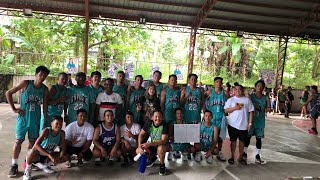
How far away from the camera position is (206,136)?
5348 mm

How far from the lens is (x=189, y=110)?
18.0 feet

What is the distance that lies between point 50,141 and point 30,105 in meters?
0.64

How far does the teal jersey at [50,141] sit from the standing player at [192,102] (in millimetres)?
2383

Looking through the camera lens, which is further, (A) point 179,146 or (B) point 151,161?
(A) point 179,146

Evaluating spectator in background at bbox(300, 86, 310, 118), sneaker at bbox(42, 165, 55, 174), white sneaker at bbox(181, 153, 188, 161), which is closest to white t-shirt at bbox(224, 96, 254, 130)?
white sneaker at bbox(181, 153, 188, 161)

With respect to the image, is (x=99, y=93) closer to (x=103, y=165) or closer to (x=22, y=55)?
(x=103, y=165)

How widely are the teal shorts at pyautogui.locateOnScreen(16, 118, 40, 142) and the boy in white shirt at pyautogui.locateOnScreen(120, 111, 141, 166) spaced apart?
1396mm

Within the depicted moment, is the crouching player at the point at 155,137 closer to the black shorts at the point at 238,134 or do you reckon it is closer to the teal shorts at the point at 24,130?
the black shorts at the point at 238,134

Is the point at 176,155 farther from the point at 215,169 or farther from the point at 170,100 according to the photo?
the point at 170,100

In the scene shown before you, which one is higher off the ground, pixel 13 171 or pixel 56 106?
pixel 56 106

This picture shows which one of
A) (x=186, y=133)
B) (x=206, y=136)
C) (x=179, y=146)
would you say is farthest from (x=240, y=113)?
(x=179, y=146)

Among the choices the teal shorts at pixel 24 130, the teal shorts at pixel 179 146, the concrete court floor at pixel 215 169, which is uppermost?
the teal shorts at pixel 24 130

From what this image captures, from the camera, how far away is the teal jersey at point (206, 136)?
17.5ft

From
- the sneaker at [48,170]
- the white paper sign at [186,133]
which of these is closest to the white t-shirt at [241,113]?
the white paper sign at [186,133]
